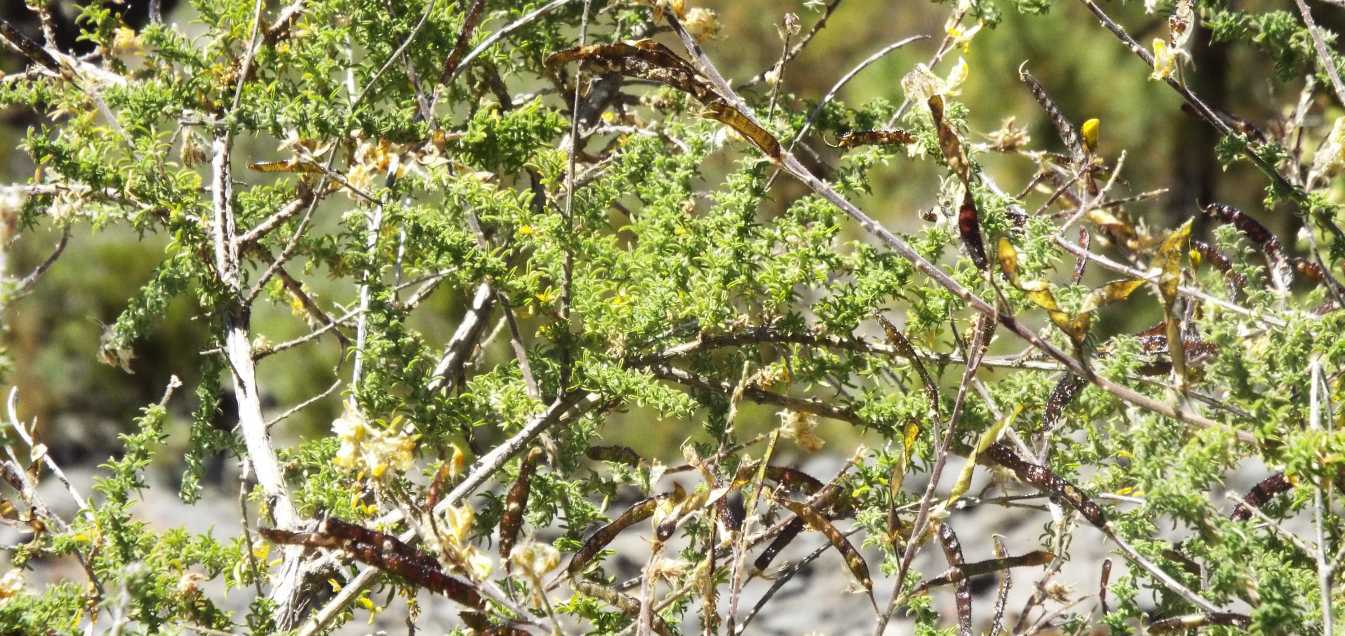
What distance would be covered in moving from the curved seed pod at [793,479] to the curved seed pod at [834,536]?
0.14 m

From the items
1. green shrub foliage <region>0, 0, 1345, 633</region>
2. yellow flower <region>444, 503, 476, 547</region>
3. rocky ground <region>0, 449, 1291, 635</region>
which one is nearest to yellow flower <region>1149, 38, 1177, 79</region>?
green shrub foliage <region>0, 0, 1345, 633</region>

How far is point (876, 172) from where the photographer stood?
4305 millimetres

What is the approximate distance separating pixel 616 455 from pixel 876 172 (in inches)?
130

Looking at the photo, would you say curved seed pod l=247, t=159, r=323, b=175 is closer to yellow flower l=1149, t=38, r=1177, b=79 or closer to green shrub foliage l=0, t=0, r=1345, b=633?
green shrub foliage l=0, t=0, r=1345, b=633

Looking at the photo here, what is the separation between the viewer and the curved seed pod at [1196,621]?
0.89m

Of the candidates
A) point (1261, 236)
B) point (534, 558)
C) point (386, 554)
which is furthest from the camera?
point (1261, 236)

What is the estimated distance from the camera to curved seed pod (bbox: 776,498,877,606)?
3.02 feet

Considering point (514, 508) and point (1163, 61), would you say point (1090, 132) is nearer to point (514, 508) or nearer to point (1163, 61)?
point (1163, 61)

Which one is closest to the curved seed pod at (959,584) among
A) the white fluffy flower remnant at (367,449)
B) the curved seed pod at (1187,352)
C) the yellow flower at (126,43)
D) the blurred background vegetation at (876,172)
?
the curved seed pod at (1187,352)

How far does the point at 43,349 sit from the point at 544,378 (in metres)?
5.07

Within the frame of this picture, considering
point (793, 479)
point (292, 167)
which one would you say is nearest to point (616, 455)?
point (793, 479)

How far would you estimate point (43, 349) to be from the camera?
529cm

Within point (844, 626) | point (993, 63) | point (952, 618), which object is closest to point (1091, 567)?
point (952, 618)

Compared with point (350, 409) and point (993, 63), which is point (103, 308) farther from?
point (350, 409)
